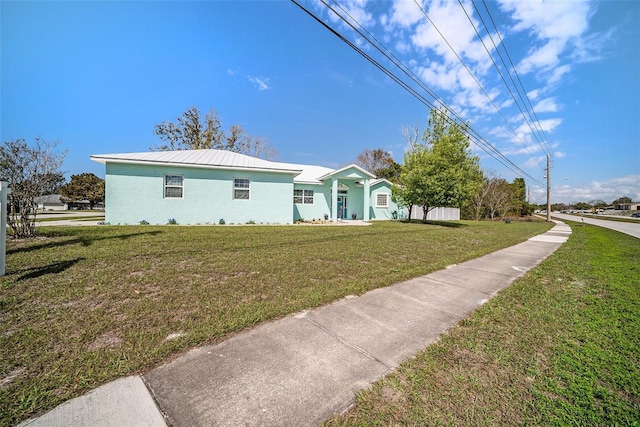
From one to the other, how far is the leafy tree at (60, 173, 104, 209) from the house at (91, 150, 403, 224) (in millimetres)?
39615

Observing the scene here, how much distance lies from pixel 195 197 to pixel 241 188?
252 centimetres

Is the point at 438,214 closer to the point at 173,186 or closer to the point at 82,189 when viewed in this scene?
the point at 173,186

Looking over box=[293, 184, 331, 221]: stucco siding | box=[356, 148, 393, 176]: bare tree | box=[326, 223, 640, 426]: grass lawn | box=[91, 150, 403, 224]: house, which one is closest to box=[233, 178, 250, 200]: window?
box=[91, 150, 403, 224]: house

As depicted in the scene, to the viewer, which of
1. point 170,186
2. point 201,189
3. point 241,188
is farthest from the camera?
point 241,188

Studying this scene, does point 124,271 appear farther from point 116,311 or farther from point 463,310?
point 463,310

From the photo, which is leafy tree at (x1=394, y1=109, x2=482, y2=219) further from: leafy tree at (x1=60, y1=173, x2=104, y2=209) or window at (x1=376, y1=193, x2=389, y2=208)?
leafy tree at (x1=60, y1=173, x2=104, y2=209)

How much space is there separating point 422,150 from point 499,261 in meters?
14.7

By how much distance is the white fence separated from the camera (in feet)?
82.8

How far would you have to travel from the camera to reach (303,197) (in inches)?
715

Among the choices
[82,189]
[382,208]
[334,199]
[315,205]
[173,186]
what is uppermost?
[82,189]

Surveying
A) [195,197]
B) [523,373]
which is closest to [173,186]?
[195,197]

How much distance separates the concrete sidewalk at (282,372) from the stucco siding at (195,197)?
478 inches

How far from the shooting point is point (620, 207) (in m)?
91.6

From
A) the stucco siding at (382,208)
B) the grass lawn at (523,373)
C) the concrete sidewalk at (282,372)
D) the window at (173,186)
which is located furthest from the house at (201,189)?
the grass lawn at (523,373)
